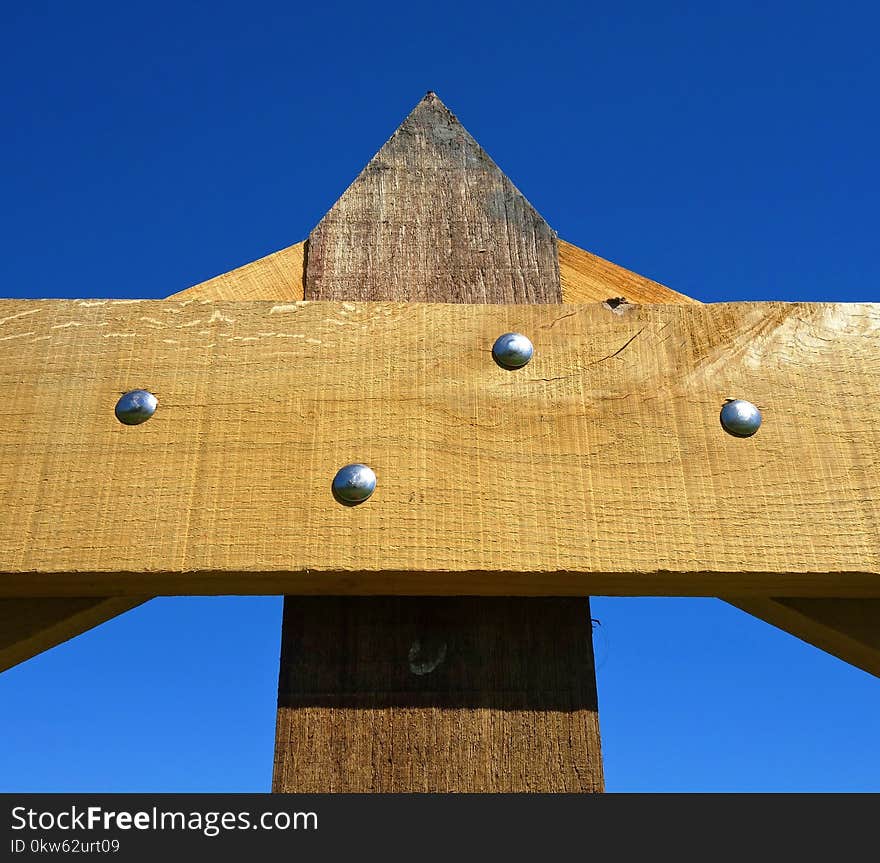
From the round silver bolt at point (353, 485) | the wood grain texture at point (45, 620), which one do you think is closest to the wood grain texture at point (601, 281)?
the round silver bolt at point (353, 485)

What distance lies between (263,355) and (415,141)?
0.55 m

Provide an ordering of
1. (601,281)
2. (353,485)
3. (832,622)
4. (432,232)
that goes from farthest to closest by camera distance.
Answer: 1. (601,281)
2. (432,232)
3. (832,622)
4. (353,485)

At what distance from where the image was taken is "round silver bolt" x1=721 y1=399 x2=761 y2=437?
0.98 meters

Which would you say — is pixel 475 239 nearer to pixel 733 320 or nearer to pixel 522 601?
pixel 733 320

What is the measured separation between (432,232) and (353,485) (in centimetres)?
55

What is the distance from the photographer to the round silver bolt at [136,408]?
981mm

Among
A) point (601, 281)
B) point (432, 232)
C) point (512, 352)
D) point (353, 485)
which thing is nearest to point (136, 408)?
point (353, 485)

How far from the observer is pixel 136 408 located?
982mm

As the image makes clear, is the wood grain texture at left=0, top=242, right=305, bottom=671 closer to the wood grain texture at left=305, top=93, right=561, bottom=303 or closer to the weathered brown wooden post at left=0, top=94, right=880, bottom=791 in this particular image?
the weathered brown wooden post at left=0, top=94, right=880, bottom=791

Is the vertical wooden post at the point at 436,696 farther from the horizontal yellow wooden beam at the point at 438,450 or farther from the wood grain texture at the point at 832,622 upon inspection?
the wood grain texture at the point at 832,622

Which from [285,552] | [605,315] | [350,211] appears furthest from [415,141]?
[285,552]

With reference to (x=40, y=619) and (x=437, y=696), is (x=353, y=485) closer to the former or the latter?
(x=437, y=696)

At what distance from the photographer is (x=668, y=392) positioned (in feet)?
3.34

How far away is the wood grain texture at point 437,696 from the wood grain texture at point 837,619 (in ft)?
0.68
